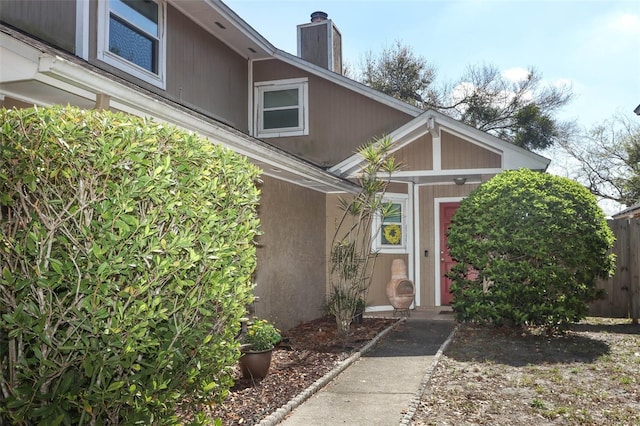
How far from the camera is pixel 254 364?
598cm

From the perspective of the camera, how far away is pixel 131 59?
8.65m

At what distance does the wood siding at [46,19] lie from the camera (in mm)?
6699

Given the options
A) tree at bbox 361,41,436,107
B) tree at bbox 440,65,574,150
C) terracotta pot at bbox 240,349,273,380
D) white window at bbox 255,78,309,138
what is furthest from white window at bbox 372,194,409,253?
tree at bbox 361,41,436,107

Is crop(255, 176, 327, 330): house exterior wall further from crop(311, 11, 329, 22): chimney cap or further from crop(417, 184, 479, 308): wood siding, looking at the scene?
crop(311, 11, 329, 22): chimney cap

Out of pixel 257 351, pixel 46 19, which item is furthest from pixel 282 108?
pixel 257 351

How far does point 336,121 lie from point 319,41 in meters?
2.91

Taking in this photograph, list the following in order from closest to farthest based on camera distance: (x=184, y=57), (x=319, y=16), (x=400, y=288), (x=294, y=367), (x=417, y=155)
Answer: (x=294, y=367), (x=184, y=57), (x=417, y=155), (x=400, y=288), (x=319, y=16)

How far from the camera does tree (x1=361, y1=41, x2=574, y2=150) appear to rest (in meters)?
24.7

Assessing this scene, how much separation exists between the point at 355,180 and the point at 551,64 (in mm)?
18765

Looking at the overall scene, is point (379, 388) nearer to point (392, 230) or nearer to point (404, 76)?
point (392, 230)

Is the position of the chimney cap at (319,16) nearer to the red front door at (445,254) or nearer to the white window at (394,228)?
the white window at (394,228)

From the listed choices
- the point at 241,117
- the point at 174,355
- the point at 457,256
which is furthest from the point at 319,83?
the point at 174,355

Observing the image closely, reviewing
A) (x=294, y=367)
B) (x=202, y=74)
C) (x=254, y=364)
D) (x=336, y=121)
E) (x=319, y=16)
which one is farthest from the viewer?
(x=319, y=16)

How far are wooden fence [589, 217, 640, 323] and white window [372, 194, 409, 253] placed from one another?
13.6ft
